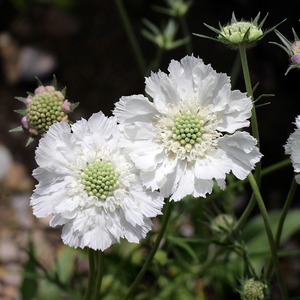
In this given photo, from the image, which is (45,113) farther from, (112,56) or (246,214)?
(112,56)

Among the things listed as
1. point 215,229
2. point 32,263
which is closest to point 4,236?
point 32,263

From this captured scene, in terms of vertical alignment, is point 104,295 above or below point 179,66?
below

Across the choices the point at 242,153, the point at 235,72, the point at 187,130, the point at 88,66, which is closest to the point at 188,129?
the point at 187,130

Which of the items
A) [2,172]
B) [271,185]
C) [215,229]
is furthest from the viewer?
[2,172]

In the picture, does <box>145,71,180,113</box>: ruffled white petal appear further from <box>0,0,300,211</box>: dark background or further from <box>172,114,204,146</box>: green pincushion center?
<box>0,0,300,211</box>: dark background

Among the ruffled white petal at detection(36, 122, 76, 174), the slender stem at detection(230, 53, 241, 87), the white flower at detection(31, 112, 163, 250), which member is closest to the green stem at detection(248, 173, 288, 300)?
the white flower at detection(31, 112, 163, 250)

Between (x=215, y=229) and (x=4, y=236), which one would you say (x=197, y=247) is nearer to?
(x=215, y=229)

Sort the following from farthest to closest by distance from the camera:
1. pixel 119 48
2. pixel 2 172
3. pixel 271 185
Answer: pixel 119 48 < pixel 2 172 < pixel 271 185
